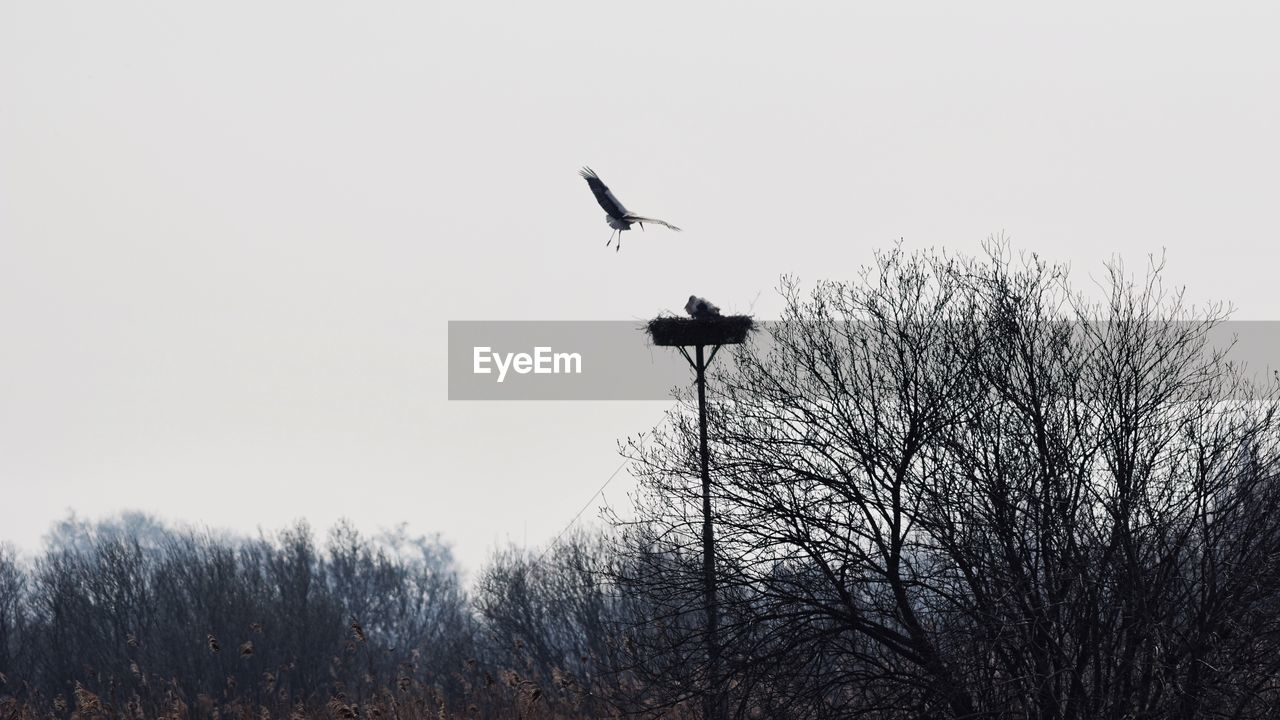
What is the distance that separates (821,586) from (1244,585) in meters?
4.44

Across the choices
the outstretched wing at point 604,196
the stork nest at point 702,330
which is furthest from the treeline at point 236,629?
the outstretched wing at point 604,196

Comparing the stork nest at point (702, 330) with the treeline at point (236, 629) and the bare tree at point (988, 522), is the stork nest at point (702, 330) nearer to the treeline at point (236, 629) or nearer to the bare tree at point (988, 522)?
the bare tree at point (988, 522)

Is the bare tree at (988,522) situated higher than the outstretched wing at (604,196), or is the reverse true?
the outstretched wing at (604,196)

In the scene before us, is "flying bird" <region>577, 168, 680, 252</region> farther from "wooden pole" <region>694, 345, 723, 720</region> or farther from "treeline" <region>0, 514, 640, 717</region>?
"treeline" <region>0, 514, 640, 717</region>

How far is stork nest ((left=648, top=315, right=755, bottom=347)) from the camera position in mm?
19312

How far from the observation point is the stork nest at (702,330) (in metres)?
19.3

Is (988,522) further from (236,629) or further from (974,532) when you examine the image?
(236,629)

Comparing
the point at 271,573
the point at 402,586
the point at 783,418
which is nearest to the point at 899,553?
the point at 783,418

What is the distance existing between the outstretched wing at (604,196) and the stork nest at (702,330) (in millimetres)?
3383

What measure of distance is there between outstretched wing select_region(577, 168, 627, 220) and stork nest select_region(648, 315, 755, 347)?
338cm

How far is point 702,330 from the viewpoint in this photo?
Answer: 766 inches

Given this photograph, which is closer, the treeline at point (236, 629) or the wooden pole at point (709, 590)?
the wooden pole at point (709, 590)

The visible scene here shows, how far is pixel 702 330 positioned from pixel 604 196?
3595mm

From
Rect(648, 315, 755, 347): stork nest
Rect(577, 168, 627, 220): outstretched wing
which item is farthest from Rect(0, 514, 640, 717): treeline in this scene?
Rect(577, 168, 627, 220): outstretched wing
